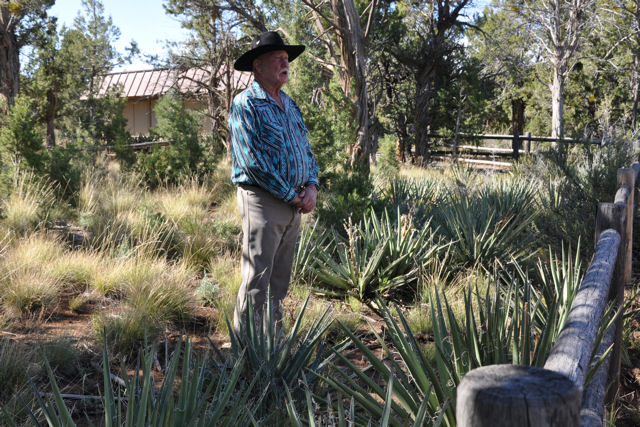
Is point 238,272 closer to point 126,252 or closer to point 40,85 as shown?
point 126,252

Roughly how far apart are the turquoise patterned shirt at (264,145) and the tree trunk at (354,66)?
365cm

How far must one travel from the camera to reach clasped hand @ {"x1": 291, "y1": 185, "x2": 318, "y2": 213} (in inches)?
140

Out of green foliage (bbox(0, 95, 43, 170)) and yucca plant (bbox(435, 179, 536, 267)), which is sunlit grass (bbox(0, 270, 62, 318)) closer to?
yucca plant (bbox(435, 179, 536, 267))

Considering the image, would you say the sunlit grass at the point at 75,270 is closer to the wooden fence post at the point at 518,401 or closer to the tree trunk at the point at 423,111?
the wooden fence post at the point at 518,401

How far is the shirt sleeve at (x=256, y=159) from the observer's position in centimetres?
341

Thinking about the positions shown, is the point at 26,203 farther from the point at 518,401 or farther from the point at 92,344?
the point at 518,401

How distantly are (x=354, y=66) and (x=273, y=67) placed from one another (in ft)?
12.8

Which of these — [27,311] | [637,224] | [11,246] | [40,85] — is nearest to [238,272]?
[27,311]

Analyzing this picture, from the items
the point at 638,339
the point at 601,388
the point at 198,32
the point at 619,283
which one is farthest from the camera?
the point at 198,32

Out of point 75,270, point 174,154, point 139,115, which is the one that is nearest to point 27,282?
point 75,270

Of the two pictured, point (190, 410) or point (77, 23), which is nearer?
point (190, 410)

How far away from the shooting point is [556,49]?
845 inches

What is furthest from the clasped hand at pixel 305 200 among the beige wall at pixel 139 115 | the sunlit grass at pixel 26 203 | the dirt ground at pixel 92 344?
the beige wall at pixel 139 115

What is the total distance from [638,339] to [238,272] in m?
3.11
